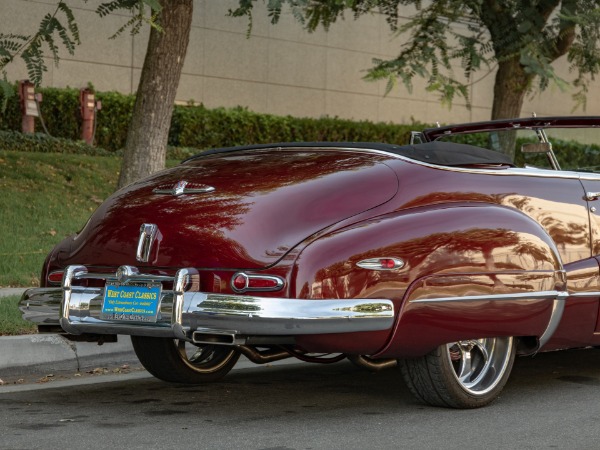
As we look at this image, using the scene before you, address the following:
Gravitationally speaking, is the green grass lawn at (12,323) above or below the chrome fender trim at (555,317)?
below

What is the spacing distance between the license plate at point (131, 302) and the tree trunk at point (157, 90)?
604 centimetres

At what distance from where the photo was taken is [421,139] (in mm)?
7645

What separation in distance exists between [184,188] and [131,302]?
0.64 meters

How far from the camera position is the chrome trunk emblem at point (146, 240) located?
5496 mm

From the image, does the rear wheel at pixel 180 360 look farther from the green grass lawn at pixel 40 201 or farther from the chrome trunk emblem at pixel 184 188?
the green grass lawn at pixel 40 201

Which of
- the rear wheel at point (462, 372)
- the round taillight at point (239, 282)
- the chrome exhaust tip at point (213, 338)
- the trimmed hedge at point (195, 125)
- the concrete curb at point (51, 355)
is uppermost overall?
the trimmed hedge at point (195, 125)

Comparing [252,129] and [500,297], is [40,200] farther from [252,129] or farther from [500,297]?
[500,297]

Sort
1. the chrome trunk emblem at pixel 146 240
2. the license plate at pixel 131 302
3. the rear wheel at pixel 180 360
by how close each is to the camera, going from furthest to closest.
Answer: the rear wheel at pixel 180 360, the chrome trunk emblem at pixel 146 240, the license plate at pixel 131 302

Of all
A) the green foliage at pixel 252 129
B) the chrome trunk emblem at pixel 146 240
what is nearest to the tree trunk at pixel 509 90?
the green foliage at pixel 252 129

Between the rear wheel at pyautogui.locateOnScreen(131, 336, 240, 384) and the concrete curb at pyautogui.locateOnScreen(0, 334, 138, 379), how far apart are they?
854 mm

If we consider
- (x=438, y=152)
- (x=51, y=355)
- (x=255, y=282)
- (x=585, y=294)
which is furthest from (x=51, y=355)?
(x=585, y=294)

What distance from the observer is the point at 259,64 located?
20.4 m

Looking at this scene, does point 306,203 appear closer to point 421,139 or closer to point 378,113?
point 421,139

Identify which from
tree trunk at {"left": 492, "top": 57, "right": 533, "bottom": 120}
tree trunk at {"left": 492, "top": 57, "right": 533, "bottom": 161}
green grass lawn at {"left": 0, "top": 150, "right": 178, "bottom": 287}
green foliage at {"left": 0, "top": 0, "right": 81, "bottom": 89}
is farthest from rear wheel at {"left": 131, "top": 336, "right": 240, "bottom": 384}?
tree trunk at {"left": 492, "top": 57, "right": 533, "bottom": 120}
